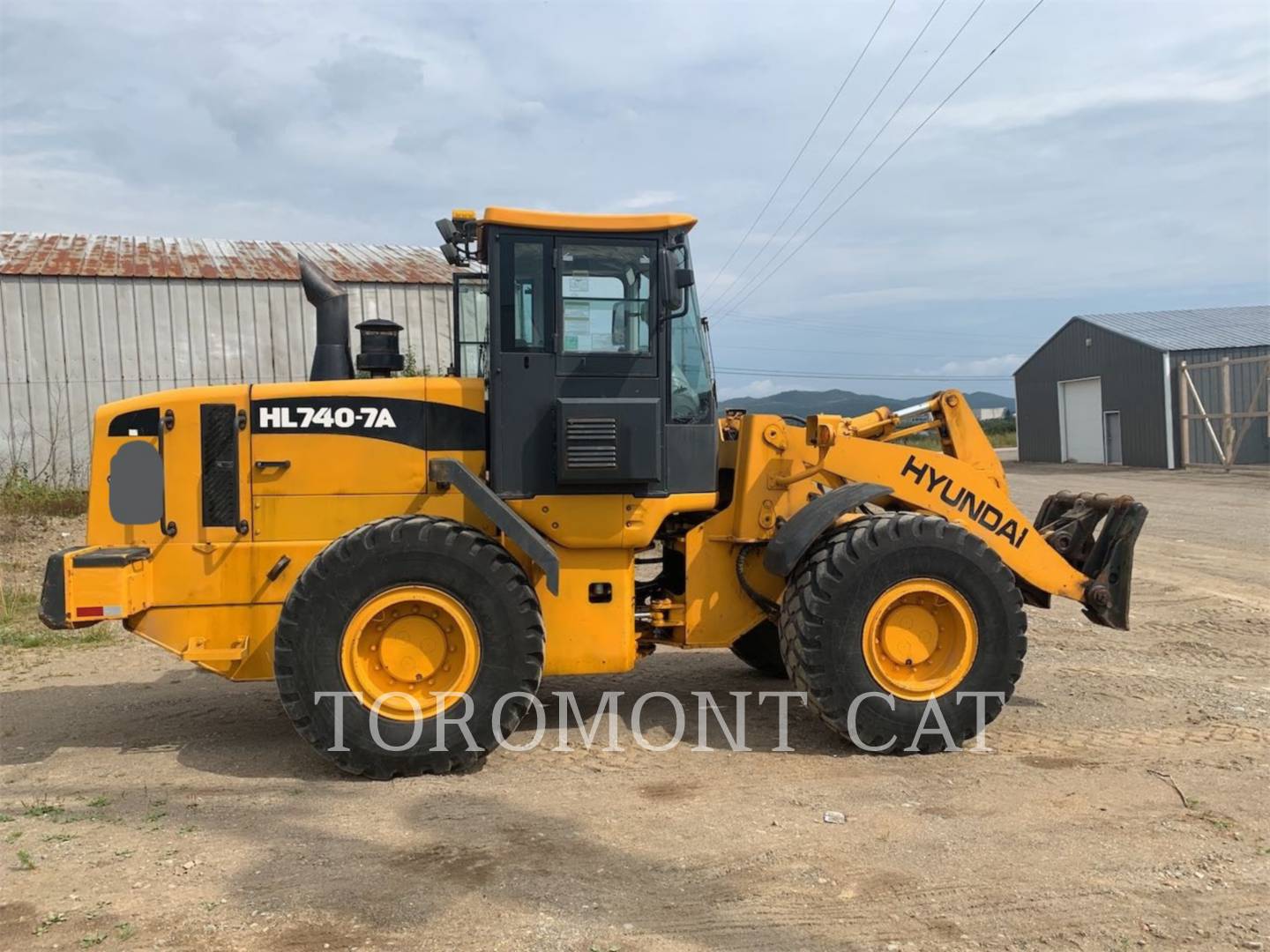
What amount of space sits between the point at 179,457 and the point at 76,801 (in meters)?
1.80

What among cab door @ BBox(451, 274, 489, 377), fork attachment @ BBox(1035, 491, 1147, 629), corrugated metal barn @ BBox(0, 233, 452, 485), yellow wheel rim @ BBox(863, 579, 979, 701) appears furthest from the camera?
corrugated metal barn @ BBox(0, 233, 452, 485)

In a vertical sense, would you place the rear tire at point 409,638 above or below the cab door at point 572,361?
below

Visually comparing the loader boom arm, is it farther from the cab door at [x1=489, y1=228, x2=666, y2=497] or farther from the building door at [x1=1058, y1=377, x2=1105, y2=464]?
the building door at [x1=1058, y1=377, x2=1105, y2=464]

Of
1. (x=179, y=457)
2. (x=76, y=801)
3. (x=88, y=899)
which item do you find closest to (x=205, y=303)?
(x=179, y=457)

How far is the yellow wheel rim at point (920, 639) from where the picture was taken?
5.66 meters

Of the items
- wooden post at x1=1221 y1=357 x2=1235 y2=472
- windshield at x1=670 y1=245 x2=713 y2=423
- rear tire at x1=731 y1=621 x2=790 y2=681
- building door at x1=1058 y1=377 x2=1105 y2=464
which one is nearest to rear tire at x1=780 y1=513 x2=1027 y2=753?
windshield at x1=670 y1=245 x2=713 y2=423

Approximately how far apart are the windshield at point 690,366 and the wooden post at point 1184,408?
25.3m

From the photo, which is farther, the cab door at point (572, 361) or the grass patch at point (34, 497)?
the grass patch at point (34, 497)

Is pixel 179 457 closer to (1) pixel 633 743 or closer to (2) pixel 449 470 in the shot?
(2) pixel 449 470

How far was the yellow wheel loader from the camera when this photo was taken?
5305 millimetres

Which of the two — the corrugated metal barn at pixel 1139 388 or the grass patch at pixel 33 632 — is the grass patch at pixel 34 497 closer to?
the grass patch at pixel 33 632

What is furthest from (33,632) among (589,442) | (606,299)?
(606,299)

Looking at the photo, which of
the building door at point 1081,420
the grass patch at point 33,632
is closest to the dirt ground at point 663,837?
the grass patch at point 33,632

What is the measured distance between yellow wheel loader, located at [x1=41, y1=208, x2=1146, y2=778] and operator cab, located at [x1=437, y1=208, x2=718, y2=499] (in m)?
0.01
